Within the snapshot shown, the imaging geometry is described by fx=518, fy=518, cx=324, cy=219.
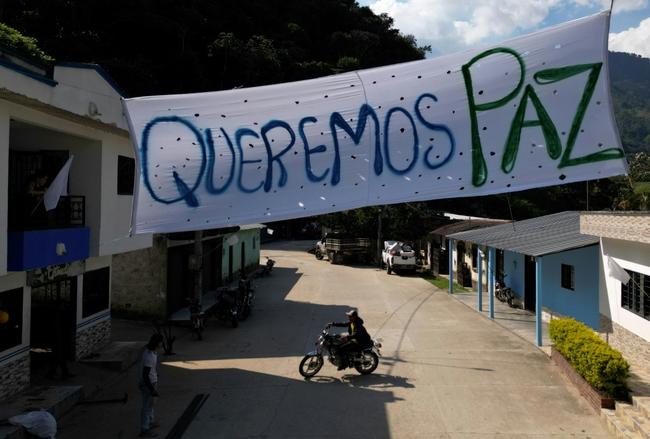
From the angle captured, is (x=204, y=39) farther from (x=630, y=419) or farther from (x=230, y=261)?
(x=630, y=419)

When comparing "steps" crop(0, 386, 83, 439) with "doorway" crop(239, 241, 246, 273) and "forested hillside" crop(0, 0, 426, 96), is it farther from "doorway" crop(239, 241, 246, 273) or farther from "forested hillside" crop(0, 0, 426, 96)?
"forested hillside" crop(0, 0, 426, 96)

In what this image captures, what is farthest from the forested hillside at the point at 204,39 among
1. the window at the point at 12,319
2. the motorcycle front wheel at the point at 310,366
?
the window at the point at 12,319

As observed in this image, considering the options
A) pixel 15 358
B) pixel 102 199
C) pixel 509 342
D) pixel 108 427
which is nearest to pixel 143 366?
pixel 108 427

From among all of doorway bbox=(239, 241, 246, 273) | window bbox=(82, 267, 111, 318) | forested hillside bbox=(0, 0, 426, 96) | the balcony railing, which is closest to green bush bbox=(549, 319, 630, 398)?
the balcony railing

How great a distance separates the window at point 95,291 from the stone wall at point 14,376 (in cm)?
251

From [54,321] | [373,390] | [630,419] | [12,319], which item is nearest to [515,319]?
[373,390]

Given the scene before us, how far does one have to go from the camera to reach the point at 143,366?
26.5 ft

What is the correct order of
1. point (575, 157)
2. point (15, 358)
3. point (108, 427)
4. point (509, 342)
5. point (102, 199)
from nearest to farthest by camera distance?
point (575, 157) → point (108, 427) → point (15, 358) → point (102, 199) → point (509, 342)

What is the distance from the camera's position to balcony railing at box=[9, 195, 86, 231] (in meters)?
9.51

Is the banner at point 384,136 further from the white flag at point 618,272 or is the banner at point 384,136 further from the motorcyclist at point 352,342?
the white flag at point 618,272

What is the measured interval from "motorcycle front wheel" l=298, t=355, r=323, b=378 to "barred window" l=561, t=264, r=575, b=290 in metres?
9.26

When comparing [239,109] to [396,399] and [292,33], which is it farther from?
[292,33]

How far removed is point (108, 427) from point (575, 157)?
8497mm

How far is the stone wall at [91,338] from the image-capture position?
1181 centimetres
